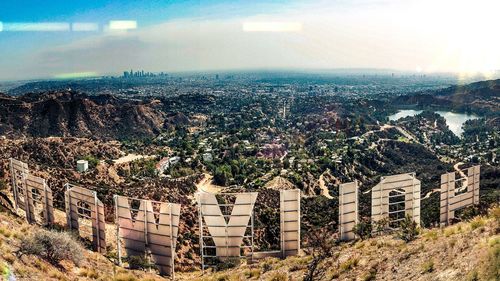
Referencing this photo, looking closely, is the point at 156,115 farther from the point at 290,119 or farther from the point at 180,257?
the point at 180,257

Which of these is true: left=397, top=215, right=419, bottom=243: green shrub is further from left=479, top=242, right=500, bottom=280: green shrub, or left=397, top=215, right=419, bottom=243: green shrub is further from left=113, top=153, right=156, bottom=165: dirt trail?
left=113, top=153, right=156, bottom=165: dirt trail

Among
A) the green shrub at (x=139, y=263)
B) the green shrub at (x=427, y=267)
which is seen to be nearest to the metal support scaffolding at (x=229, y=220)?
the green shrub at (x=139, y=263)

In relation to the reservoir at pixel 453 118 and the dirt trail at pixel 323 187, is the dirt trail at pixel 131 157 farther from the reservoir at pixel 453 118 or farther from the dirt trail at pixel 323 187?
the reservoir at pixel 453 118

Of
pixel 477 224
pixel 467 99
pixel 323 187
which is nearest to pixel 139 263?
pixel 477 224

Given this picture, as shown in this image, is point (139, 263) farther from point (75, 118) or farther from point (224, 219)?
point (75, 118)

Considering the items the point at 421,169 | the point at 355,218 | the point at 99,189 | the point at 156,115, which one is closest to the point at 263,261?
the point at 355,218

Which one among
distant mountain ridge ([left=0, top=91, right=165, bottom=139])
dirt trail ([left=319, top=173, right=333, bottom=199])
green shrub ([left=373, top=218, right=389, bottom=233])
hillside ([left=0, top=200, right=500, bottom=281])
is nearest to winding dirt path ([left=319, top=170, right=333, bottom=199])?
dirt trail ([left=319, top=173, right=333, bottom=199])
